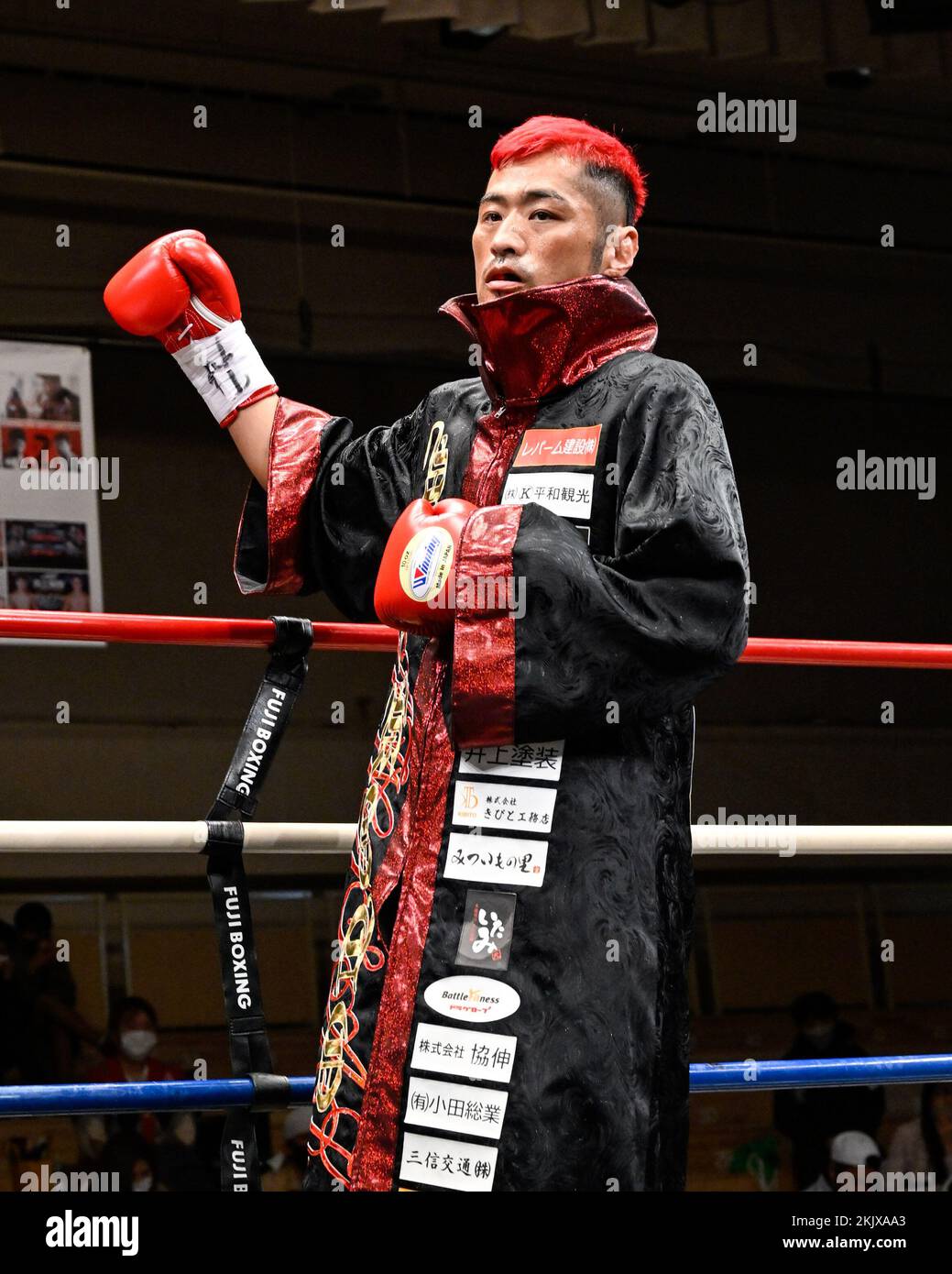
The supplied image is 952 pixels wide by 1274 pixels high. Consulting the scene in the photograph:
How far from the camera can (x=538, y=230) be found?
1369mm

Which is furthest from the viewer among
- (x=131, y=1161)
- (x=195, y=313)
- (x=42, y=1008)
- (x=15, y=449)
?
(x=15, y=449)

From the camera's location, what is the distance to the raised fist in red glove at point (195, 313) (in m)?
1.46

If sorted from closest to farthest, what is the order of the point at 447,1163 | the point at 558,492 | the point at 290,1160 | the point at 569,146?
the point at 447,1163 → the point at 558,492 → the point at 569,146 → the point at 290,1160

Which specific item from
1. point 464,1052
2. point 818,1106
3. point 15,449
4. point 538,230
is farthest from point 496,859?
point 15,449

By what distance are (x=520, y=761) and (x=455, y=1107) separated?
267 mm

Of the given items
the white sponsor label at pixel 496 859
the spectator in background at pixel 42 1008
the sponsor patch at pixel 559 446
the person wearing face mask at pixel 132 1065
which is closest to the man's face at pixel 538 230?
the sponsor patch at pixel 559 446

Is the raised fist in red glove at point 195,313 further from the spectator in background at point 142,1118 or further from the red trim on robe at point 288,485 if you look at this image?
the spectator in background at point 142,1118

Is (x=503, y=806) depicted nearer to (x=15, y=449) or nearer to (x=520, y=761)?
(x=520, y=761)

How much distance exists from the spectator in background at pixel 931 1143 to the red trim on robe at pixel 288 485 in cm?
298

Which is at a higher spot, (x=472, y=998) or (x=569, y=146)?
(x=569, y=146)

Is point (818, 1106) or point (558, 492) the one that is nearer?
point (558, 492)

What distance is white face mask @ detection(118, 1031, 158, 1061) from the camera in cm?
416

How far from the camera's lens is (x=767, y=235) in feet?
18.5
